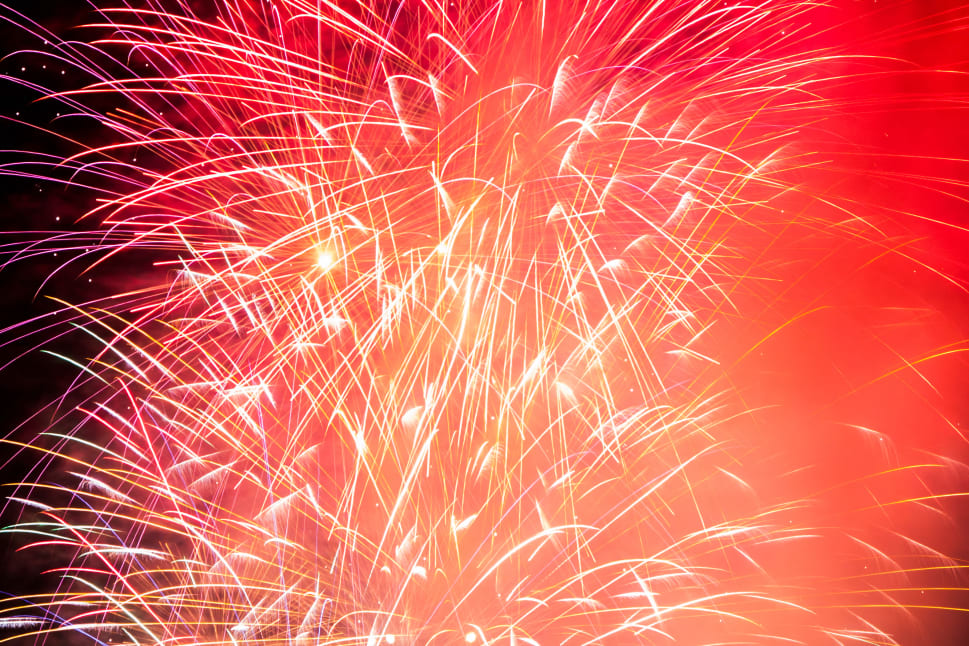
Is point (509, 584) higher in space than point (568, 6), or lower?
lower

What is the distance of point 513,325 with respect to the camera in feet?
18.0

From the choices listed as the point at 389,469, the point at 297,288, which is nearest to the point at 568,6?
the point at 297,288

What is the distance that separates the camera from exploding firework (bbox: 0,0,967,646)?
5168 mm

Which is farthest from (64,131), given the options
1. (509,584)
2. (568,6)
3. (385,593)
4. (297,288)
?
(509,584)

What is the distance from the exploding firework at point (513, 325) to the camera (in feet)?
17.0

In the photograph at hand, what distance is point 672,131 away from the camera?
16.9ft

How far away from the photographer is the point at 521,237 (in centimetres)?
544

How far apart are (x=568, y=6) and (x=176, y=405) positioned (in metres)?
4.34

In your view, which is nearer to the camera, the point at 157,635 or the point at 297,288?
the point at 297,288

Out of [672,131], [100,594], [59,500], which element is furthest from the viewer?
[59,500]

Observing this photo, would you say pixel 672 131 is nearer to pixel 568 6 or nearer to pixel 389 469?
pixel 568 6

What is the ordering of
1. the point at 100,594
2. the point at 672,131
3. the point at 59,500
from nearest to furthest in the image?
1. the point at 672,131
2. the point at 100,594
3. the point at 59,500

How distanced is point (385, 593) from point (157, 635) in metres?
2.21

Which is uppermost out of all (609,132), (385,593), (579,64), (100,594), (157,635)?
(579,64)
